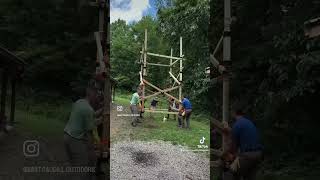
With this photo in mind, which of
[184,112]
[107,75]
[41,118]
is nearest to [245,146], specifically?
[184,112]

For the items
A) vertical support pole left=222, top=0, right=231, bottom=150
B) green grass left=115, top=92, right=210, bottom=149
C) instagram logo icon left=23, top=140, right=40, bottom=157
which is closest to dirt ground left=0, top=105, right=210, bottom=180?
instagram logo icon left=23, top=140, right=40, bottom=157

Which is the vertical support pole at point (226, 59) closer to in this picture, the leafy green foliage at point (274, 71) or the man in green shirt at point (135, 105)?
the leafy green foliage at point (274, 71)

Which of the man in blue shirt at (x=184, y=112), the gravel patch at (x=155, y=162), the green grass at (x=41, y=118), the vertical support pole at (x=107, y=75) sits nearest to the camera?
the green grass at (x=41, y=118)

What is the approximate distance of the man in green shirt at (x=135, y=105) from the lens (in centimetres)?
512

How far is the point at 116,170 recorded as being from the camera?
5.07 metres

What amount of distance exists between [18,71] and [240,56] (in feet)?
7.27

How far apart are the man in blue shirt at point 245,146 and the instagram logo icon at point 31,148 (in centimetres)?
184

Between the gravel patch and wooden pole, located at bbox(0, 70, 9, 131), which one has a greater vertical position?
wooden pole, located at bbox(0, 70, 9, 131)

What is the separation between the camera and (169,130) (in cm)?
516

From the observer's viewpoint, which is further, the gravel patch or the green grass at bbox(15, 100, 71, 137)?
the gravel patch

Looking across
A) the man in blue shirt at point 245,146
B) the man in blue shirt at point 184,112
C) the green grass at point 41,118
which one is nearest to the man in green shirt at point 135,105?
the man in blue shirt at point 184,112

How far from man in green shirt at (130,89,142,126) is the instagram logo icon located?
37.3 inches

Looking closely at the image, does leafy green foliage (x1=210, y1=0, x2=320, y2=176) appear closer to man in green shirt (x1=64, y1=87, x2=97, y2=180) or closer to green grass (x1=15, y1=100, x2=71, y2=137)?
man in green shirt (x1=64, y1=87, x2=97, y2=180)

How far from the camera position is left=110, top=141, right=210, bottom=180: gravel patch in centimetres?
505
